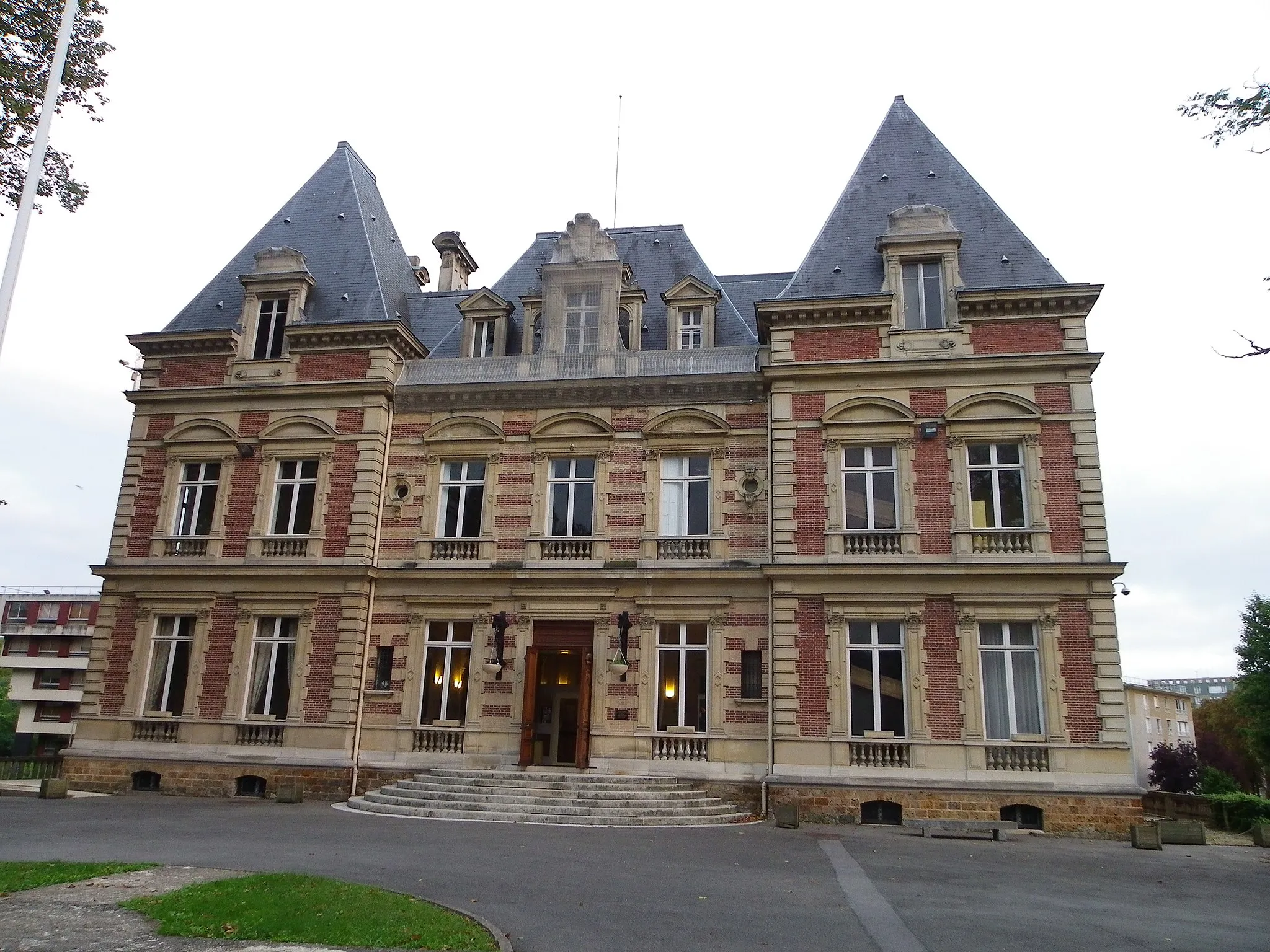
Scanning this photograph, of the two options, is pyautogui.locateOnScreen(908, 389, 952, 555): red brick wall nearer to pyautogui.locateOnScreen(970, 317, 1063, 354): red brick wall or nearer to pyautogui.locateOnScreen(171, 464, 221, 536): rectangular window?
pyautogui.locateOnScreen(970, 317, 1063, 354): red brick wall

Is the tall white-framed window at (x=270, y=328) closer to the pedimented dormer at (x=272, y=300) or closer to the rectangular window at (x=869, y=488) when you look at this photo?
the pedimented dormer at (x=272, y=300)

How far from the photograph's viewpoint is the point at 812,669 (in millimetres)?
19844

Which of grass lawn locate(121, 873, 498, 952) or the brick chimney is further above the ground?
the brick chimney

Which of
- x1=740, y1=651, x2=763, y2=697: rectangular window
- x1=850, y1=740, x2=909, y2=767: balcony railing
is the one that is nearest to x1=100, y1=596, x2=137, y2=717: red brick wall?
x1=740, y1=651, x2=763, y2=697: rectangular window

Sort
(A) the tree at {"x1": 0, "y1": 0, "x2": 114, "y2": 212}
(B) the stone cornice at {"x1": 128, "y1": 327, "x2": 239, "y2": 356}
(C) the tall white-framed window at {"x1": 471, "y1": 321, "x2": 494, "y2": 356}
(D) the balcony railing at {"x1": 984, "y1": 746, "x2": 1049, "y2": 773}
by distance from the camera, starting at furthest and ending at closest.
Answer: (C) the tall white-framed window at {"x1": 471, "y1": 321, "x2": 494, "y2": 356}
(B) the stone cornice at {"x1": 128, "y1": 327, "x2": 239, "y2": 356}
(D) the balcony railing at {"x1": 984, "y1": 746, "x2": 1049, "y2": 773}
(A) the tree at {"x1": 0, "y1": 0, "x2": 114, "y2": 212}

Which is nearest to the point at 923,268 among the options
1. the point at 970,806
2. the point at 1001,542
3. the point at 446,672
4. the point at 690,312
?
the point at 690,312

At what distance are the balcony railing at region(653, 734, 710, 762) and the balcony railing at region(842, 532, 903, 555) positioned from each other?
17.2 feet

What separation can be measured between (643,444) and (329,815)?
418 inches

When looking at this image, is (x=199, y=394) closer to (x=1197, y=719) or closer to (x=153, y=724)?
(x=153, y=724)

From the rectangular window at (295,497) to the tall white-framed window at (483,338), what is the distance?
5.08 metres

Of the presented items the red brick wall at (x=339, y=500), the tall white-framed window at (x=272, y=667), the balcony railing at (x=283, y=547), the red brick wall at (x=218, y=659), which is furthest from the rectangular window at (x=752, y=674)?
the red brick wall at (x=218, y=659)

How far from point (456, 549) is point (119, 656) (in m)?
8.72

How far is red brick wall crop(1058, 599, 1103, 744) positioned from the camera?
730 inches

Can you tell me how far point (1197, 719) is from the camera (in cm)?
6875
